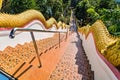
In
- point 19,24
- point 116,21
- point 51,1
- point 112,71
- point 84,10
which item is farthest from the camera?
point 84,10

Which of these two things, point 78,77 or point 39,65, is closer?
point 39,65

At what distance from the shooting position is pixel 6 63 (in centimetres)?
654

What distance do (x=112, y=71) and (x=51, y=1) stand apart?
93.9 ft

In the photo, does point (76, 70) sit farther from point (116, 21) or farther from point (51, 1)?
point (51, 1)

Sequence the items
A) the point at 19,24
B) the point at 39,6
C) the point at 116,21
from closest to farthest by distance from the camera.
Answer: the point at 19,24 < the point at 116,21 < the point at 39,6

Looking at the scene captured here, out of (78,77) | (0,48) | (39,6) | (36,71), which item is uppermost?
(39,6)

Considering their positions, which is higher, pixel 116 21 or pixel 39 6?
pixel 39 6

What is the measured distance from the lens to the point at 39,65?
6.90m

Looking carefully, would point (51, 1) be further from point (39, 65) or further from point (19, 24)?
point (39, 65)

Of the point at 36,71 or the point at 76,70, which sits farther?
the point at 76,70

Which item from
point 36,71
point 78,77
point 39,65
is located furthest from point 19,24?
point 36,71

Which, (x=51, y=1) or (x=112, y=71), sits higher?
(x=51, y=1)

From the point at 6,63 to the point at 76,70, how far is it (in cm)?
318

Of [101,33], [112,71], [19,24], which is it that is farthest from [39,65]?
[19,24]
